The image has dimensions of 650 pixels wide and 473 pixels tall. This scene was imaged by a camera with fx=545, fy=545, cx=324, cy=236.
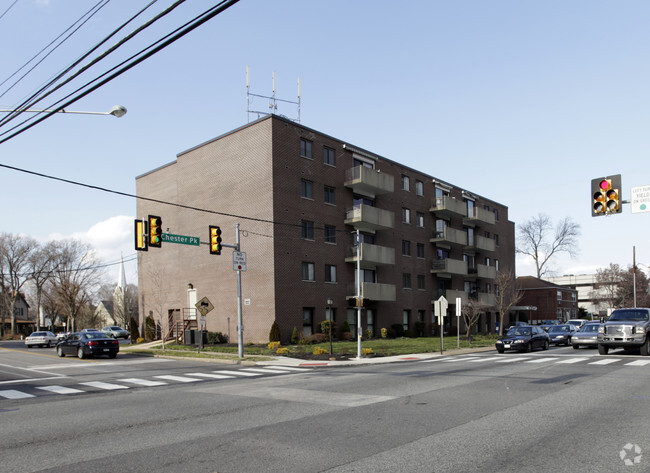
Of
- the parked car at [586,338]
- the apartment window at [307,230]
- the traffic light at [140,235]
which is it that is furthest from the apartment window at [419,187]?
the traffic light at [140,235]

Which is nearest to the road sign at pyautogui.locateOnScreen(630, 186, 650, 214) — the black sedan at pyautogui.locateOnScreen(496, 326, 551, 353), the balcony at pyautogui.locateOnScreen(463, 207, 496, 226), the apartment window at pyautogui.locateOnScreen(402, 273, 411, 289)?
the black sedan at pyautogui.locateOnScreen(496, 326, 551, 353)

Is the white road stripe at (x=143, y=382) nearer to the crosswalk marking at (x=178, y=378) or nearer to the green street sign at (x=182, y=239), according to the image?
the crosswalk marking at (x=178, y=378)

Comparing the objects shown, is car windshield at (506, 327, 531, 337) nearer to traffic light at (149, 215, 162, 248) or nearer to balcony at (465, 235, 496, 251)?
traffic light at (149, 215, 162, 248)

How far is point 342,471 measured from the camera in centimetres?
645

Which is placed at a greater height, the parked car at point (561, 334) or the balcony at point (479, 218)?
the balcony at point (479, 218)

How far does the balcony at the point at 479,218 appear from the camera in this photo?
58.8m

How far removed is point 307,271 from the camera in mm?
37969

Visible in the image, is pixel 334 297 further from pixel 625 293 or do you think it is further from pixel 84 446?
pixel 625 293

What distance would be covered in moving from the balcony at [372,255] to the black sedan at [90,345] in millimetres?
17841

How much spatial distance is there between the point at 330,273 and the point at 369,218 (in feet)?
17.6

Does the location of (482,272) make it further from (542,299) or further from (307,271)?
(542,299)

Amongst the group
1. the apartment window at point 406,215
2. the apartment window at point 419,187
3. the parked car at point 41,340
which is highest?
the apartment window at point 419,187

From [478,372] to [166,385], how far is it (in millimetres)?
10182

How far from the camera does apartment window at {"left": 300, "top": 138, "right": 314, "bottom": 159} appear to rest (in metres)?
38.5
